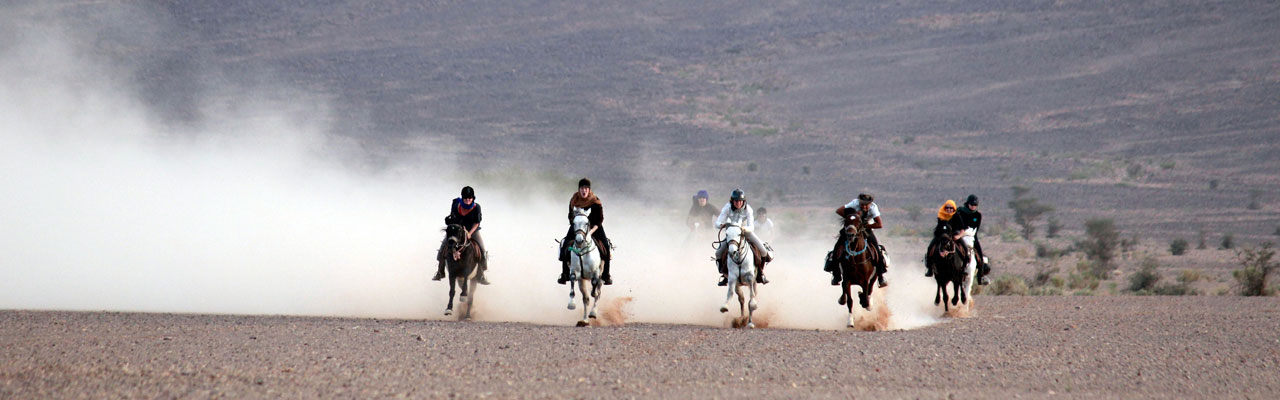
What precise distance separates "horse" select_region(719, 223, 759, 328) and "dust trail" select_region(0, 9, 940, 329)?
0.69m

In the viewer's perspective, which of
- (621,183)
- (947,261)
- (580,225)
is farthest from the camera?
(621,183)

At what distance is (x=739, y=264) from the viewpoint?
19.4 meters

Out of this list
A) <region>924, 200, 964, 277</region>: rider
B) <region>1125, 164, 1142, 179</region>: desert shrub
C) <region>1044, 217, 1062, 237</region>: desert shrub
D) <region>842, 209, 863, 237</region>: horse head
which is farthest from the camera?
<region>1125, 164, 1142, 179</region>: desert shrub

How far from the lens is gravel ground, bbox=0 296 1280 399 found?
1179 cm

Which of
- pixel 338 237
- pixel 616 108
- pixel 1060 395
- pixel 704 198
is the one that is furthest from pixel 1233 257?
pixel 616 108

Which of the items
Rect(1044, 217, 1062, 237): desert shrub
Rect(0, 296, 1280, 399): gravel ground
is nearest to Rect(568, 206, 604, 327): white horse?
Rect(0, 296, 1280, 399): gravel ground

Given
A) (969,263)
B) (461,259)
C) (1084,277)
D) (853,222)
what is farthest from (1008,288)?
(461,259)

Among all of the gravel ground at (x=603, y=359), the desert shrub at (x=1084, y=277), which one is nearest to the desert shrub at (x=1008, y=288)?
the desert shrub at (x=1084, y=277)

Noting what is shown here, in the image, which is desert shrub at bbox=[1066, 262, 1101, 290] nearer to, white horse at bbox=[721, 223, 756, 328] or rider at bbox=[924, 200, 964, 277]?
rider at bbox=[924, 200, 964, 277]

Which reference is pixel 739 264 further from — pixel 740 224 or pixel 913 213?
pixel 913 213

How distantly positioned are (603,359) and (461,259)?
665 cm

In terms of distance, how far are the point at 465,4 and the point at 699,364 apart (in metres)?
102

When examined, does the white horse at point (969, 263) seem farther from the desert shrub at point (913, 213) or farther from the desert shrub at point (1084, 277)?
the desert shrub at point (913, 213)

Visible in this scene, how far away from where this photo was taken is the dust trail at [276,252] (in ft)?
73.2
